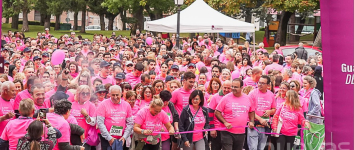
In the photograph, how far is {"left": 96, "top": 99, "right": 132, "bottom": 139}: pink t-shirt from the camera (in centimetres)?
767

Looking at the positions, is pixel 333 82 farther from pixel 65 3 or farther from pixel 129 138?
pixel 65 3

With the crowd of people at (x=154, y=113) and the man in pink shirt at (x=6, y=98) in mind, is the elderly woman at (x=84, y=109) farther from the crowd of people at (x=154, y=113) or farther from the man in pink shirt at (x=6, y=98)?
the man in pink shirt at (x=6, y=98)

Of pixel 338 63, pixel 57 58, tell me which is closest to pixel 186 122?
pixel 338 63

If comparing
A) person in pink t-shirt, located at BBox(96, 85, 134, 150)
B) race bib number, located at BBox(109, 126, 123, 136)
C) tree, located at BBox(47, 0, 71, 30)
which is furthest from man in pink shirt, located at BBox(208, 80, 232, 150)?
tree, located at BBox(47, 0, 71, 30)

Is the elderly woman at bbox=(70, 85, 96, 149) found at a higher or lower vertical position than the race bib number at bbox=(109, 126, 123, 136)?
higher

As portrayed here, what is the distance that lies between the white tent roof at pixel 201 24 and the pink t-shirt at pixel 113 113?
12.5 meters

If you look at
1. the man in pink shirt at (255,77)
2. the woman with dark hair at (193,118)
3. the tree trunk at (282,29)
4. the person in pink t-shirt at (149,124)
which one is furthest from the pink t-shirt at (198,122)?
the tree trunk at (282,29)

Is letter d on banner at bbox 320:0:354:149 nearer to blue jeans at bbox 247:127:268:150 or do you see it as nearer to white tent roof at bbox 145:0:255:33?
blue jeans at bbox 247:127:268:150

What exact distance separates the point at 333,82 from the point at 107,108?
4.61 meters

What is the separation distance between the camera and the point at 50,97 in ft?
26.2

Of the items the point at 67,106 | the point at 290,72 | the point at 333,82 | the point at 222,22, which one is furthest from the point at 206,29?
the point at 333,82

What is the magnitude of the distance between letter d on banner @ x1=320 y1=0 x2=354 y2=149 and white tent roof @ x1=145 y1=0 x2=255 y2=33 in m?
16.4

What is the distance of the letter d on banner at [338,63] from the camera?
354cm

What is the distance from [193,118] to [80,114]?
179 centimetres
